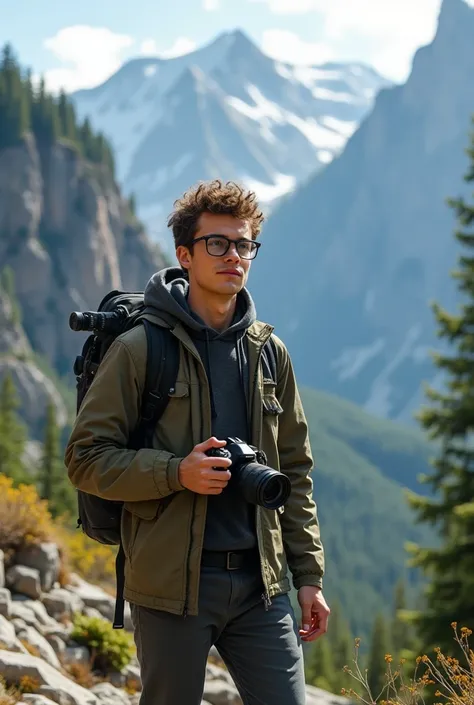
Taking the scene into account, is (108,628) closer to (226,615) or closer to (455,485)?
(226,615)

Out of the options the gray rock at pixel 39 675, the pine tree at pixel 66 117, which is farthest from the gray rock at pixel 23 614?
the pine tree at pixel 66 117

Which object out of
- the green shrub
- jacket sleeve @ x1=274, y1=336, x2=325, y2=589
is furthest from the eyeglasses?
the green shrub

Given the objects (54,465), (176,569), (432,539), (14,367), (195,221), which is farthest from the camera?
(432,539)

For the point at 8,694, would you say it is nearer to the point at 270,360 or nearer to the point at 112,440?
the point at 112,440

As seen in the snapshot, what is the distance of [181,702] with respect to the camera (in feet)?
13.4

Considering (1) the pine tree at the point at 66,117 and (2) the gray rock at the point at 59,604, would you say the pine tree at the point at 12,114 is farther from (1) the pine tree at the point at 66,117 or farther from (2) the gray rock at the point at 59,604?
(2) the gray rock at the point at 59,604

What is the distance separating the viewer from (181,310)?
13.9 feet

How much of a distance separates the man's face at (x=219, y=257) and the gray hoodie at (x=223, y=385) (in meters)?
0.15

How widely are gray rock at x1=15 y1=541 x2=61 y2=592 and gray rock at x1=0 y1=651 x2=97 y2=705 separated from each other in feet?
7.07

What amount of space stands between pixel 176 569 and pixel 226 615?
0.33m

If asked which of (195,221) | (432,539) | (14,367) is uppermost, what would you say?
(14,367)

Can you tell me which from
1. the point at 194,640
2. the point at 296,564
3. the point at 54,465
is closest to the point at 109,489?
the point at 194,640

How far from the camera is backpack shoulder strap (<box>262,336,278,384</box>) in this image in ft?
14.7

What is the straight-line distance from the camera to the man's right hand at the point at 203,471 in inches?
152
